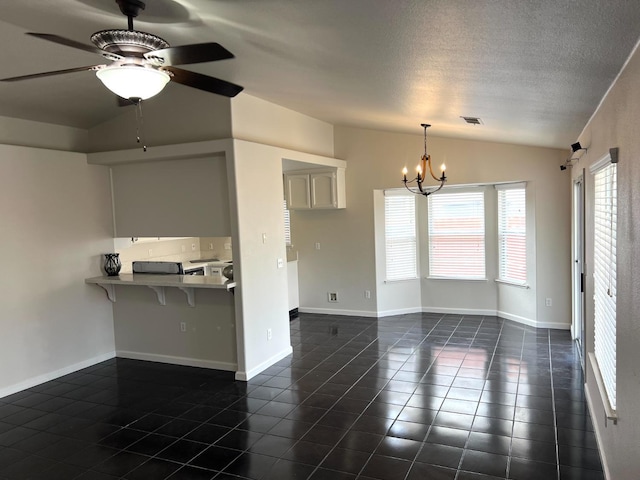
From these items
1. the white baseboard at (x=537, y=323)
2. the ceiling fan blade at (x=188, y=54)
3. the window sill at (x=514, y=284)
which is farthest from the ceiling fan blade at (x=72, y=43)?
the white baseboard at (x=537, y=323)

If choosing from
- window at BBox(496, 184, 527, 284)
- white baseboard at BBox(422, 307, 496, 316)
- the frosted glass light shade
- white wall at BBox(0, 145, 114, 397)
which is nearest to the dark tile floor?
white wall at BBox(0, 145, 114, 397)

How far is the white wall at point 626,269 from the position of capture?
1.83m

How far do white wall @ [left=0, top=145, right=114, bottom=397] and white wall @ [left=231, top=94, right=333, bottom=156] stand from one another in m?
1.89

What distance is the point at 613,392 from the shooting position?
2.64 m

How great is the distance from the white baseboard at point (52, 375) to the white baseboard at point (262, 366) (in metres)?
1.88

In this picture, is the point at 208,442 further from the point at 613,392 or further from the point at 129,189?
the point at 129,189

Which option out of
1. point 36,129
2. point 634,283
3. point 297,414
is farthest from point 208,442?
point 36,129

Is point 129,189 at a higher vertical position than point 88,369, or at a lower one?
higher

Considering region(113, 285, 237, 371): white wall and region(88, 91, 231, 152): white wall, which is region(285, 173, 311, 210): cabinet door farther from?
region(113, 285, 237, 371): white wall

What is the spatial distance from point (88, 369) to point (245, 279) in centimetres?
218

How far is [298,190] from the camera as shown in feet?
22.7

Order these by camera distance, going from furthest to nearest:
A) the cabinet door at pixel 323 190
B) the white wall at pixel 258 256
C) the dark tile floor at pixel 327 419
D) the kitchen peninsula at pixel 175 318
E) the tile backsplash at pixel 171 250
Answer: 1. the cabinet door at pixel 323 190
2. the tile backsplash at pixel 171 250
3. the kitchen peninsula at pixel 175 318
4. the white wall at pixel 258 256
5. the dark tile floor at pixel 327 419

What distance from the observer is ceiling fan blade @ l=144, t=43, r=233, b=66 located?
7.38 ft

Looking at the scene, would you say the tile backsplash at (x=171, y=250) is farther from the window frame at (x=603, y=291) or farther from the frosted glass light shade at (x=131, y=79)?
the window frame at (x=603, y=291)
